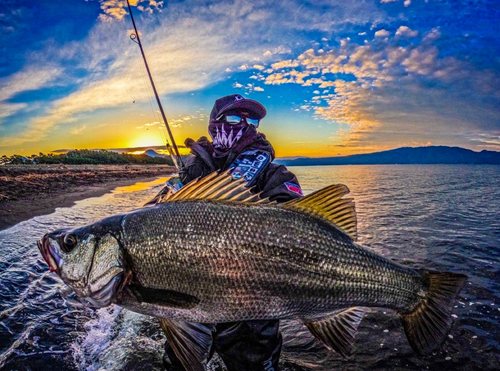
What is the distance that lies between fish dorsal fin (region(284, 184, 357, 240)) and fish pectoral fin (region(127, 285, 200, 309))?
1.14 metres

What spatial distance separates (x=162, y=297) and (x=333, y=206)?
1.63 metres

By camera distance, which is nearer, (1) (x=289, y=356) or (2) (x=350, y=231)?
(2) (x=350, y=231)

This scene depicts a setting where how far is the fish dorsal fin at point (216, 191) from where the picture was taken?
2537mm

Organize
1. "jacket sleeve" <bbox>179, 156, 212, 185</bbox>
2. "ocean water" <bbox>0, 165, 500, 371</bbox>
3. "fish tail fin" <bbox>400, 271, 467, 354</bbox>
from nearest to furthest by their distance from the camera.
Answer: "fish tail fin" <bbox>400, 271, 467, 354</bbox> → "ocean water" <bbox>0, 165, 500, 371</bbox> → "jacket sleeve" <bbox>179, 156, 212, 185</bbox>

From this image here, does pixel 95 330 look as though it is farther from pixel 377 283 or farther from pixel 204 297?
pixel 377 283

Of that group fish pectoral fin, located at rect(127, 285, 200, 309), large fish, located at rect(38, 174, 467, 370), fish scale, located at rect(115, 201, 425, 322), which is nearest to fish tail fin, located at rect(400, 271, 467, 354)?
large fish, located at rect(38, 174, 467, 370)

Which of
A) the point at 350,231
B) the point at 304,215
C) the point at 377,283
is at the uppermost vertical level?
the point at 304,215

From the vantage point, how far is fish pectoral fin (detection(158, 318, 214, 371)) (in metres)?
2.34

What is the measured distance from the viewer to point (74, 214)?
11.3 m

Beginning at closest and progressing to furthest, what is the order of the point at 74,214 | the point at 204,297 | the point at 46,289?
the point at 204,297, the point at 46,289, the point at 74,214

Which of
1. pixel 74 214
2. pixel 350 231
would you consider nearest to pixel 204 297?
pixel 350 231

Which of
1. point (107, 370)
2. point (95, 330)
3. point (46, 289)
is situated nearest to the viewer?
point (107, 370)

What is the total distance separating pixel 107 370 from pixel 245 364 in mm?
1772

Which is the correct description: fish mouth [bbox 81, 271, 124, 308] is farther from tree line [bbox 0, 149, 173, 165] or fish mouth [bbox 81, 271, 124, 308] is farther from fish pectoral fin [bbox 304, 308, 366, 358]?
tree line [bbox 0, 149, 173, 165]
